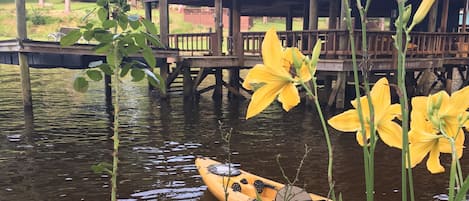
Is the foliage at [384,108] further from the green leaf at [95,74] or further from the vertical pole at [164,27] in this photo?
the vertical pole at [164,27]

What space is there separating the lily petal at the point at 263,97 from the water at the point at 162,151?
9.47 feet

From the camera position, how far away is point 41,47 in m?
11.1

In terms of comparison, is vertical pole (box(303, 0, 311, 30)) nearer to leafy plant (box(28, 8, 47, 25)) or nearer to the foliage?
the foliage

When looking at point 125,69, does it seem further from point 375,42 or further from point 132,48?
point 375,42

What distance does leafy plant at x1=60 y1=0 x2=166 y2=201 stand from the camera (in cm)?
106

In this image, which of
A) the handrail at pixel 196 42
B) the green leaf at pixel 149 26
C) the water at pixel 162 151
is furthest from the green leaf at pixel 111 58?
the handrail at pixel 196 42

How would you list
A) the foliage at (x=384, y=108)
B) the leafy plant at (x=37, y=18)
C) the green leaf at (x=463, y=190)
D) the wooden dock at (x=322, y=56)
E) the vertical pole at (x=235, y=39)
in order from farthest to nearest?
the leafy plant at (x=37, y=18), the vertical pole at (x=235, y=39), the wooden dock at (x=322, y=56), the foliage at (x=384, y=108), the green leaf at (x=463, y=190)

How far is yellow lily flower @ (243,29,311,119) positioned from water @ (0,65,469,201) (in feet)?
9.47

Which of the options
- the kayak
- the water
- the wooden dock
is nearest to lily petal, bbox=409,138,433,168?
the water

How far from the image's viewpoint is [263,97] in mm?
765

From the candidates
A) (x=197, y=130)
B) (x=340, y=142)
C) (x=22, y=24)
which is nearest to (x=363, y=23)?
(x=340, y=142)

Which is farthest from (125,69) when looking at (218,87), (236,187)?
(218,87)

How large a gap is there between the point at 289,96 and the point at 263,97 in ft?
0.14

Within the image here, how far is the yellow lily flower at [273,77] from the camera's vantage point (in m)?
0.75
